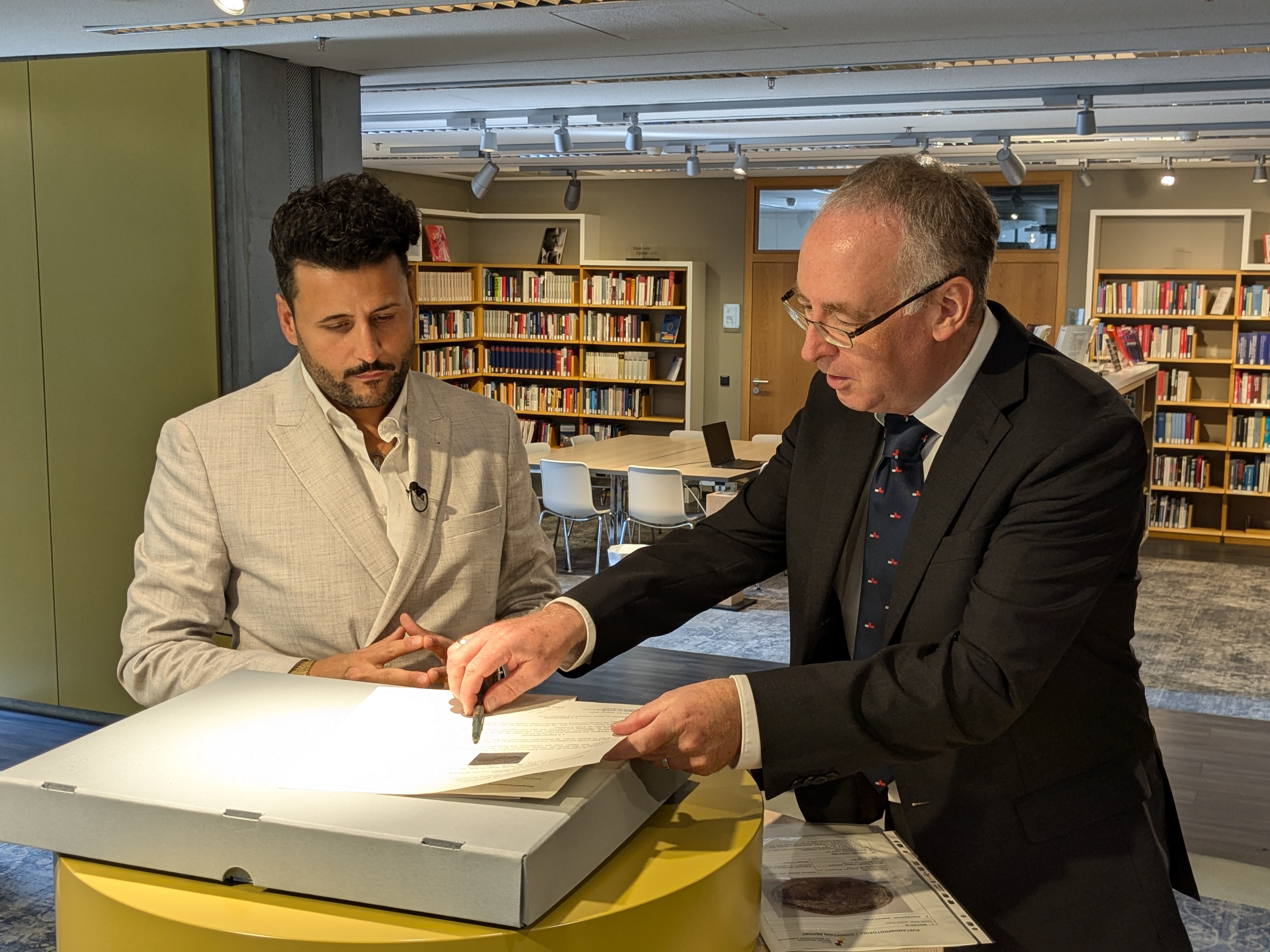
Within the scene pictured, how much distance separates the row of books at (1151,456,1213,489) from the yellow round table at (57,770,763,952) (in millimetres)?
10410

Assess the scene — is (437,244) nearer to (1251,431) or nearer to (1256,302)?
(1256,302)

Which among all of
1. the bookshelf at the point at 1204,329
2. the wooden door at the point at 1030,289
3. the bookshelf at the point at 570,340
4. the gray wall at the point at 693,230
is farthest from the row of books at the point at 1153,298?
the bookshelf at the point at 570,340

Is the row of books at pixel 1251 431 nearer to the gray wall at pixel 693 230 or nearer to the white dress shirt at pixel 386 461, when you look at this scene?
the gray wall at pixel 693 230

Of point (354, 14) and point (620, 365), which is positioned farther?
point (620, 365)

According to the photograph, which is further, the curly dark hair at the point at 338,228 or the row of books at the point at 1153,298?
the row of books at the point at 1153,298

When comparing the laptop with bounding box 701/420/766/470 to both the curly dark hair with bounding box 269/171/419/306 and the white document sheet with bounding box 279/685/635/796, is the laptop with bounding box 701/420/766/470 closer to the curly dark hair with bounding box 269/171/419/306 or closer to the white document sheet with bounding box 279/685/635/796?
the curly dark hair with bounding box 269/171/419/306

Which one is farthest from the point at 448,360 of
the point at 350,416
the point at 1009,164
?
the point at 350,416

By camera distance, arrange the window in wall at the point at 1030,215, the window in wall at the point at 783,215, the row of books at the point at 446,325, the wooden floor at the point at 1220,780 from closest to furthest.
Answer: the wooden floor at the point at 1220,780 → the window in wall at the point at 1030,215 → the window in wall at the point at 783,215 → the row of books at the point at 446,325

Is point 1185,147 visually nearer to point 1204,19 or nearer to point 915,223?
point 1204,19

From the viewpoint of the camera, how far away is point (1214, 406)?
10.6 metres

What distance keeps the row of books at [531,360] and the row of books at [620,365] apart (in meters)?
0.18

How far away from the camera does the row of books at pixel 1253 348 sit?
1028 centimetres

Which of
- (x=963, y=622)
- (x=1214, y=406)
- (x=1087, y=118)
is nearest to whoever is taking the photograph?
(x=963, y=622)

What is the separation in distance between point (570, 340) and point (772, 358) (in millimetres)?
2068
